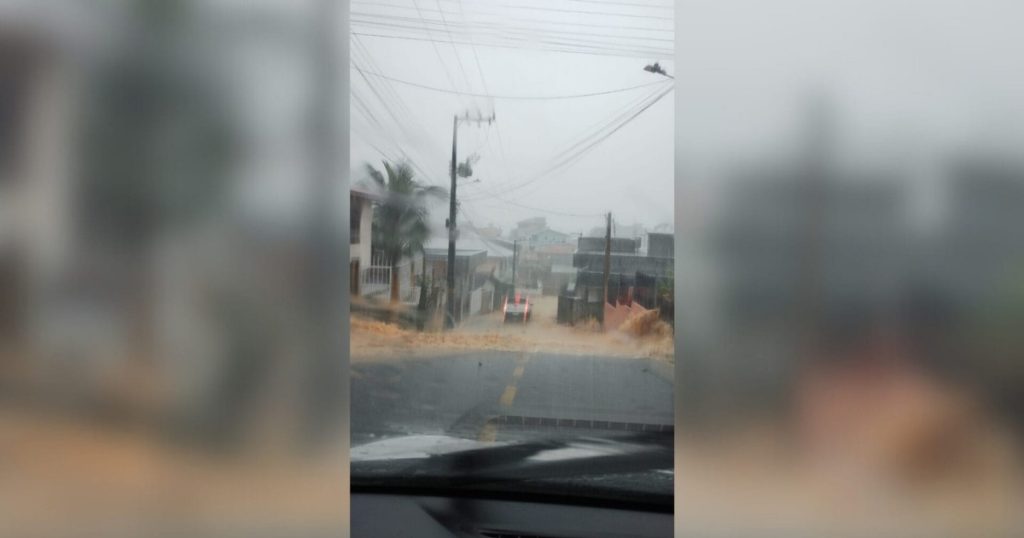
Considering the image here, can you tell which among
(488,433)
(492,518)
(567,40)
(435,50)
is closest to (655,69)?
(567,40)

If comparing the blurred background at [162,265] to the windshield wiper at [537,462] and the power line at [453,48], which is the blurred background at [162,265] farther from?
the windshield wiper at [537,462]

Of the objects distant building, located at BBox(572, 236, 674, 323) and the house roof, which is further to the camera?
the house roof

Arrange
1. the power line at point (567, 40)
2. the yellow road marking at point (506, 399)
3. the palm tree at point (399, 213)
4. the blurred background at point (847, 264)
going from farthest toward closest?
the yellow road marking at point (506, 399), the palm tree at point (399, 213), the power line at point (567, 40), the blurred background at point (847, 264)

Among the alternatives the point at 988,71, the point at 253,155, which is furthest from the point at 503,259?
the point at 988,71

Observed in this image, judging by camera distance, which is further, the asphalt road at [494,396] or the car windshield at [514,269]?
the asphalt road at [494,396]

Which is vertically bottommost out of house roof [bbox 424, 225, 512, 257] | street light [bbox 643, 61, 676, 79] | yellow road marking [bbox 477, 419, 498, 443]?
yellow road marking [bbox 477, 419, 498, 443]

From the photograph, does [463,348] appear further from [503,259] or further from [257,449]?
[257,449]

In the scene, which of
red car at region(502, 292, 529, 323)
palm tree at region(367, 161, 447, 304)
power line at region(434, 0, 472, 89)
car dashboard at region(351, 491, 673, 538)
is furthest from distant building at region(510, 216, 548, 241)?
car dashboard at region(351, 491, 673, 538)

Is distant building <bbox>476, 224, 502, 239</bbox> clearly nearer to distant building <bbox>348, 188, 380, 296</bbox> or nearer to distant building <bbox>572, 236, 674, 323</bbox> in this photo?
distant building <bbox>572, 236, 674, 323</bbox>

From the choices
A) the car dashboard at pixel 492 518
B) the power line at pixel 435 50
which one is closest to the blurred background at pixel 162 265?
the car dashboard at pixel 492 518
